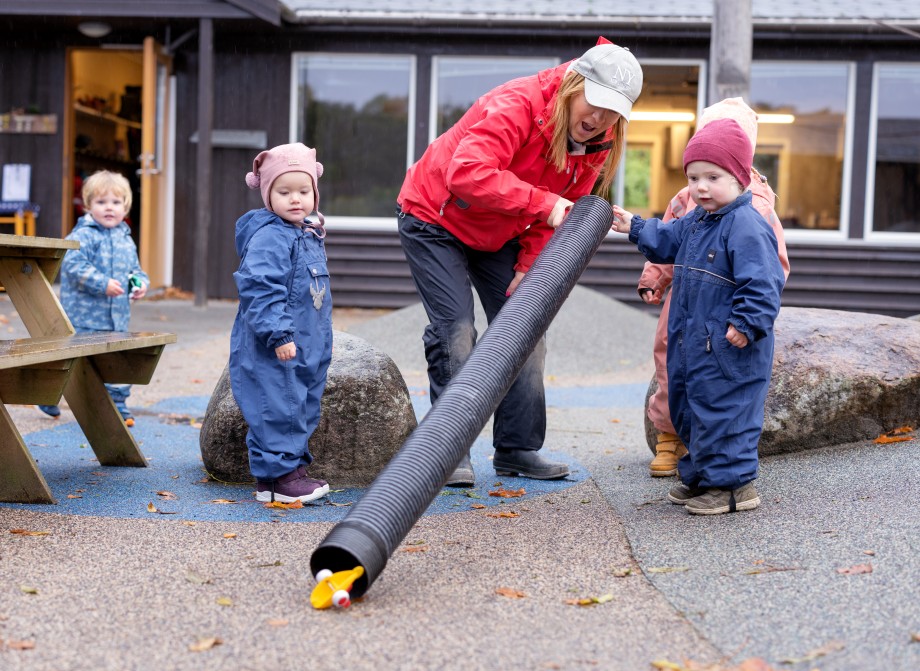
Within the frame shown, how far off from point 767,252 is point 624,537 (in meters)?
1.15

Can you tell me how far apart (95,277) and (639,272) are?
8.35 metres

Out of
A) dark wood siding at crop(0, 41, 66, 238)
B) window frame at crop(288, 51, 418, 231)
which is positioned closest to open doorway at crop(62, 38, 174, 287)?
dark wood siding at crop(0, 41, 66, 238)

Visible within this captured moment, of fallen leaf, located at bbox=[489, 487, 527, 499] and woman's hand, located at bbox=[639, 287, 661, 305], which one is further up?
woman's hand, located at bbox=[639, 287, 661, 305]

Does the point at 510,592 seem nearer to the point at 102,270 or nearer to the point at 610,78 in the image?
the point at 610,78

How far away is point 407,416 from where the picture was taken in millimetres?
4805

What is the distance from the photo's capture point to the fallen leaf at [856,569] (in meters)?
3.15

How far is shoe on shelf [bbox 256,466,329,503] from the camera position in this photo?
4.20 metres

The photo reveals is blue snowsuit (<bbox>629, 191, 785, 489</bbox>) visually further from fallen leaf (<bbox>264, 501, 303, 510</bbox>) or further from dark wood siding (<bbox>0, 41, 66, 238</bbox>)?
dark wood siding (<bbox>0, 41, 66, 238</bbox>)

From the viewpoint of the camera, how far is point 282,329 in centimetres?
397

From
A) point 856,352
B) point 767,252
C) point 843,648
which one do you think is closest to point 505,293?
point 767,252

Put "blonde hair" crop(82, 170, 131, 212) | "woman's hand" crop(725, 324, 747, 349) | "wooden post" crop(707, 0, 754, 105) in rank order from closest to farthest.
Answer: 1. "woman's hand" crop(725, 324, 747, 349)
2. "blonde hair" crop(82, 170, 131, 212)
3. "wooden post" crop(707, 0, 754, 105)

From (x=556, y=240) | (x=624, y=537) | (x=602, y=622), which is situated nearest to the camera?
(x=602, y=622)

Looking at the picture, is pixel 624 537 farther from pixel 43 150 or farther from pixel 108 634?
pixel 43 150

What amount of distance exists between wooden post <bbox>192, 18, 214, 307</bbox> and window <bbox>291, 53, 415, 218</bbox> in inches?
57.0
